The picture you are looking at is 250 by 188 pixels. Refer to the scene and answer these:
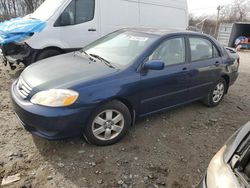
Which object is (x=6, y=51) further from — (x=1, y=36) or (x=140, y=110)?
(x=140, y=110)

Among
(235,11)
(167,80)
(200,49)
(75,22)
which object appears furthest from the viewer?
(235,11)

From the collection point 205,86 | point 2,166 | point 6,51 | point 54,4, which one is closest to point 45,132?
point 2,166

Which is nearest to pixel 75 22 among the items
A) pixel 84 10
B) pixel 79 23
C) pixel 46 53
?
pixel 79 23

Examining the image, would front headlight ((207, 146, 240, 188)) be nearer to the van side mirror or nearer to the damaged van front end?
the damaged van front end

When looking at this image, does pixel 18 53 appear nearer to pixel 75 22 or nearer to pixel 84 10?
pixel 75 22

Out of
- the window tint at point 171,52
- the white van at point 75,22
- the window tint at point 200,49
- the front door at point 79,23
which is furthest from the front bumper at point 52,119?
the front door at point 79,23

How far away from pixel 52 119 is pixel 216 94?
3.47 metres

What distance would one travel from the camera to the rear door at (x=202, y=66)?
14.0 feet

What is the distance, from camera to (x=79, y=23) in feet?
20.8

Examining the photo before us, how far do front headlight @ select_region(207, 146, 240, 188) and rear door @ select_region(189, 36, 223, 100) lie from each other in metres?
2.59

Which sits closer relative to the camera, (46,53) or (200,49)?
(200,49)

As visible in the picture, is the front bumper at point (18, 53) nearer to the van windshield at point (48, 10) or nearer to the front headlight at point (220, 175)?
the van windshield at point (48, 10)

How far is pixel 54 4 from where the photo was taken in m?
6.13

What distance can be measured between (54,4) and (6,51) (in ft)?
5.27
